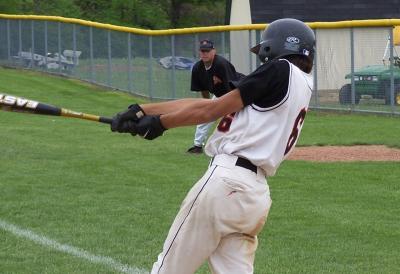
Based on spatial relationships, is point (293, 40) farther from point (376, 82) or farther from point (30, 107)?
point (376, 82)

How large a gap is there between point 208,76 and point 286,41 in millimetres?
8936

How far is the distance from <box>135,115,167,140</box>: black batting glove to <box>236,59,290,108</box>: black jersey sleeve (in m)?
0.49

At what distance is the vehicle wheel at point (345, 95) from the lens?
2061 centimetres

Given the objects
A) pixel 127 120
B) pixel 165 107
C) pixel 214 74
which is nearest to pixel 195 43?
pixel 214 74

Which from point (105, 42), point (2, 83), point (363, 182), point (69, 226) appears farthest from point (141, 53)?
point (69, 226)

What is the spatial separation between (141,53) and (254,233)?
67.9 ft

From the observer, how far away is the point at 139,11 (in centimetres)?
4772

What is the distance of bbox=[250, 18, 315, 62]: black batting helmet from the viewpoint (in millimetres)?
4910

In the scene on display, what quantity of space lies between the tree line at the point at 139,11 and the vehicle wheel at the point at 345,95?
990 inches

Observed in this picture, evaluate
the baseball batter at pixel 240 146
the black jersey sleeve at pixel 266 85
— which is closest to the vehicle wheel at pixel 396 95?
the baseball batter at pixel 240 146

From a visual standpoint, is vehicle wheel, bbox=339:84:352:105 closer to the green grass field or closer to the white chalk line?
the green grass field

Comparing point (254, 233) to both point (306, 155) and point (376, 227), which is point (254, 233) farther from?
point (306, 155)

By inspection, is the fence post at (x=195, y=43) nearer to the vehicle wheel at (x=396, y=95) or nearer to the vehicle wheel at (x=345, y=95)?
the vehicle wheel at (x=345, y=95)

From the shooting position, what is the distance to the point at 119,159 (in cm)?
1330
